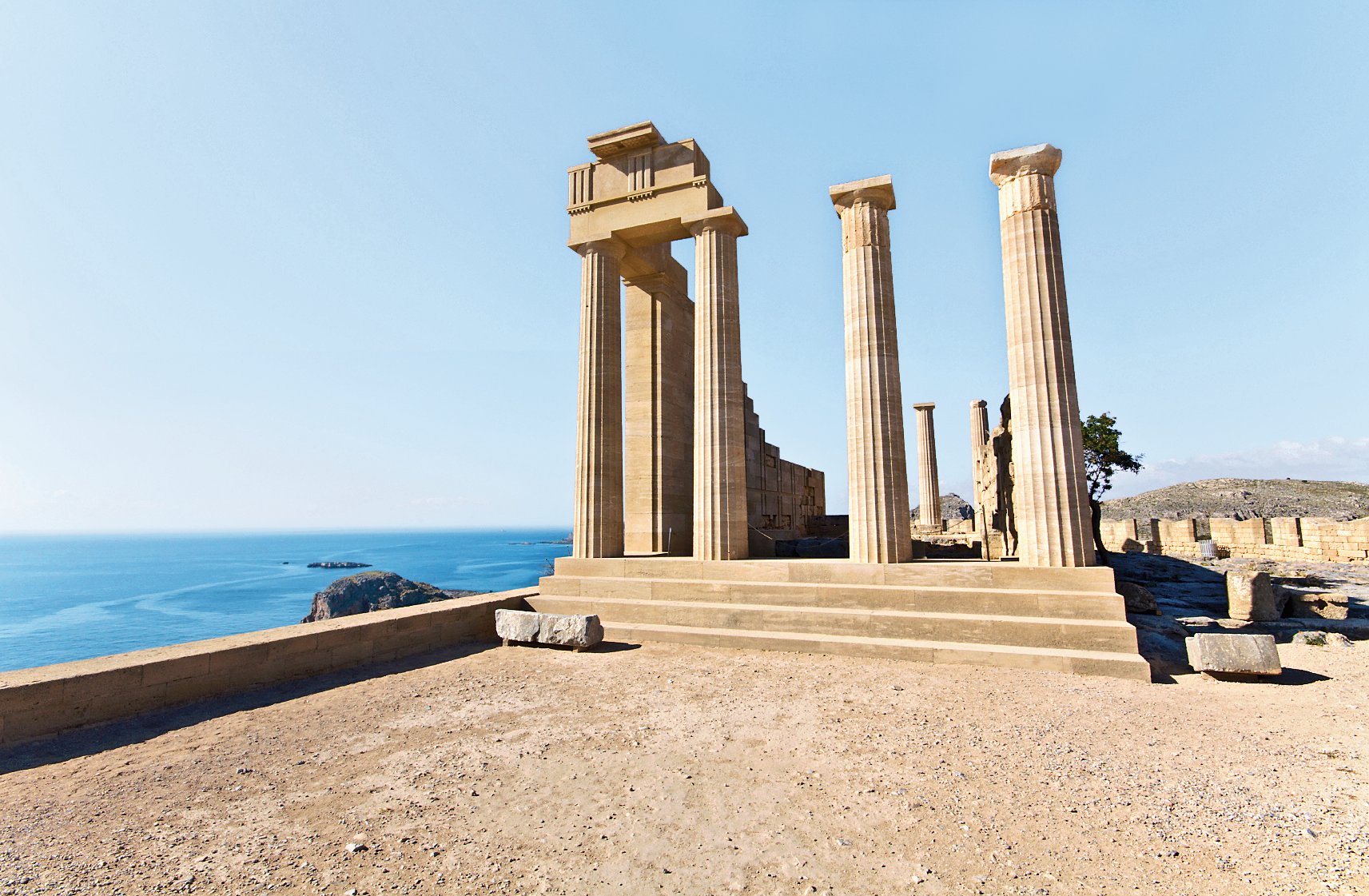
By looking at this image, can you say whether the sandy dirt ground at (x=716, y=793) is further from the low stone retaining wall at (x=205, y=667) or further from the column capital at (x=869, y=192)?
the column capital at (x=869, y=192)

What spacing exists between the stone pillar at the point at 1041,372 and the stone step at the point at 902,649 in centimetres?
191

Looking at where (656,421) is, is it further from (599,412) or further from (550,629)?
(550,629)

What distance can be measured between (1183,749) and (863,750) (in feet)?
9.87

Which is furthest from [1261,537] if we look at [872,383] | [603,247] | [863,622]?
[603,247]

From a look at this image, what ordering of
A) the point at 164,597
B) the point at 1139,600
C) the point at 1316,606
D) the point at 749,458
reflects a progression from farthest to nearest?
1. the point at 164,597
2. the point at 749,458
3. the point at 1316,606
4. the point at 1139,600

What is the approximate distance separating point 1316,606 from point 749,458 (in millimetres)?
13165

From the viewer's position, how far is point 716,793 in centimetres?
502

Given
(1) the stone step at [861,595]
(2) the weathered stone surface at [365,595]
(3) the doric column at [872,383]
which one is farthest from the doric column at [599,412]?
(2) the weathered stone surface at [365,595]

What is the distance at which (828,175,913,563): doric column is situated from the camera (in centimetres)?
1173

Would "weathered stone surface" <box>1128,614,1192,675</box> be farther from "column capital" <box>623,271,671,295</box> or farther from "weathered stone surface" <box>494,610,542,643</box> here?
"column capital" <box>623,271,671,295</box>

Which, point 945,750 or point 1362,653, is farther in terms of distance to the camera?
point 1362,653

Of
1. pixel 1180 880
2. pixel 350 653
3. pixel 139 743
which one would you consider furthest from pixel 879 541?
pixel 139 743

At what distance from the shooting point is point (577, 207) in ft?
51.6

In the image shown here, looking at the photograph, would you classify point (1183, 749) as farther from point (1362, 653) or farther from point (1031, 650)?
point (1362, 653)
